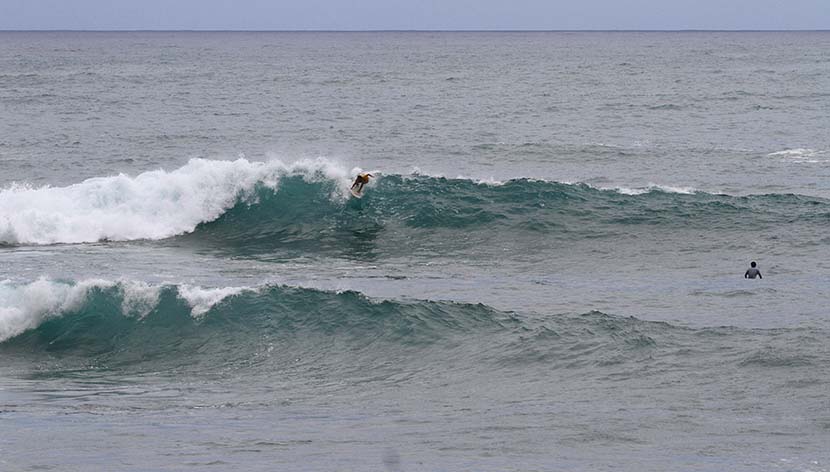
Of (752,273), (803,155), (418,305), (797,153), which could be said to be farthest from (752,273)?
(797,153)

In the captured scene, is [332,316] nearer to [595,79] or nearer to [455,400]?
[455,400]

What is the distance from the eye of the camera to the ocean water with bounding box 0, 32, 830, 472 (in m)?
14.3

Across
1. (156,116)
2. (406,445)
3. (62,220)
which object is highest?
(156,116)

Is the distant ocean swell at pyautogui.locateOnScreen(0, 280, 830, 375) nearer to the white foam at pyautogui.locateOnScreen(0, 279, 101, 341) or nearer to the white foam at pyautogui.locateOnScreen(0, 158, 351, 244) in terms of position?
the white foam at pyautogui.locateOnScreen(0, 279, 101, 341)

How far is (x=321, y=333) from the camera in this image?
19.8m

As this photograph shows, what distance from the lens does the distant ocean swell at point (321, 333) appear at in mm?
18047

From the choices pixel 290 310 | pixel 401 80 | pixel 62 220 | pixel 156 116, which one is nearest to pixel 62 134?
pixel 156 116

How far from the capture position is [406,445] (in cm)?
1401

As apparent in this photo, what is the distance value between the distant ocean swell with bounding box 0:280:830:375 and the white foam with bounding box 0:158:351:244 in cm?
749

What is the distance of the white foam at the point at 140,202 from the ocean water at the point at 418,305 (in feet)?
0.28

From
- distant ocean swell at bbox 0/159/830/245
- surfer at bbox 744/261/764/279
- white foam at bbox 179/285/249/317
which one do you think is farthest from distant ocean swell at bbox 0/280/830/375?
distant ocean swell at bbox 0/159/830/245

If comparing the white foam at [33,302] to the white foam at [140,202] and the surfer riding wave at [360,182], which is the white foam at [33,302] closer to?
the white foam at [140,202]

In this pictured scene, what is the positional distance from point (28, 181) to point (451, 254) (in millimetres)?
16854

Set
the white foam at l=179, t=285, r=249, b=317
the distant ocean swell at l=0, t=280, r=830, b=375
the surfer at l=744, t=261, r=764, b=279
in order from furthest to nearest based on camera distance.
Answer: the surfer at l=744, t=261, r=764, b=279 < the white foam at l=179, t=285, r=249, b=317 < the distant ocean swell at l=0, t=280, r=830, b=375
